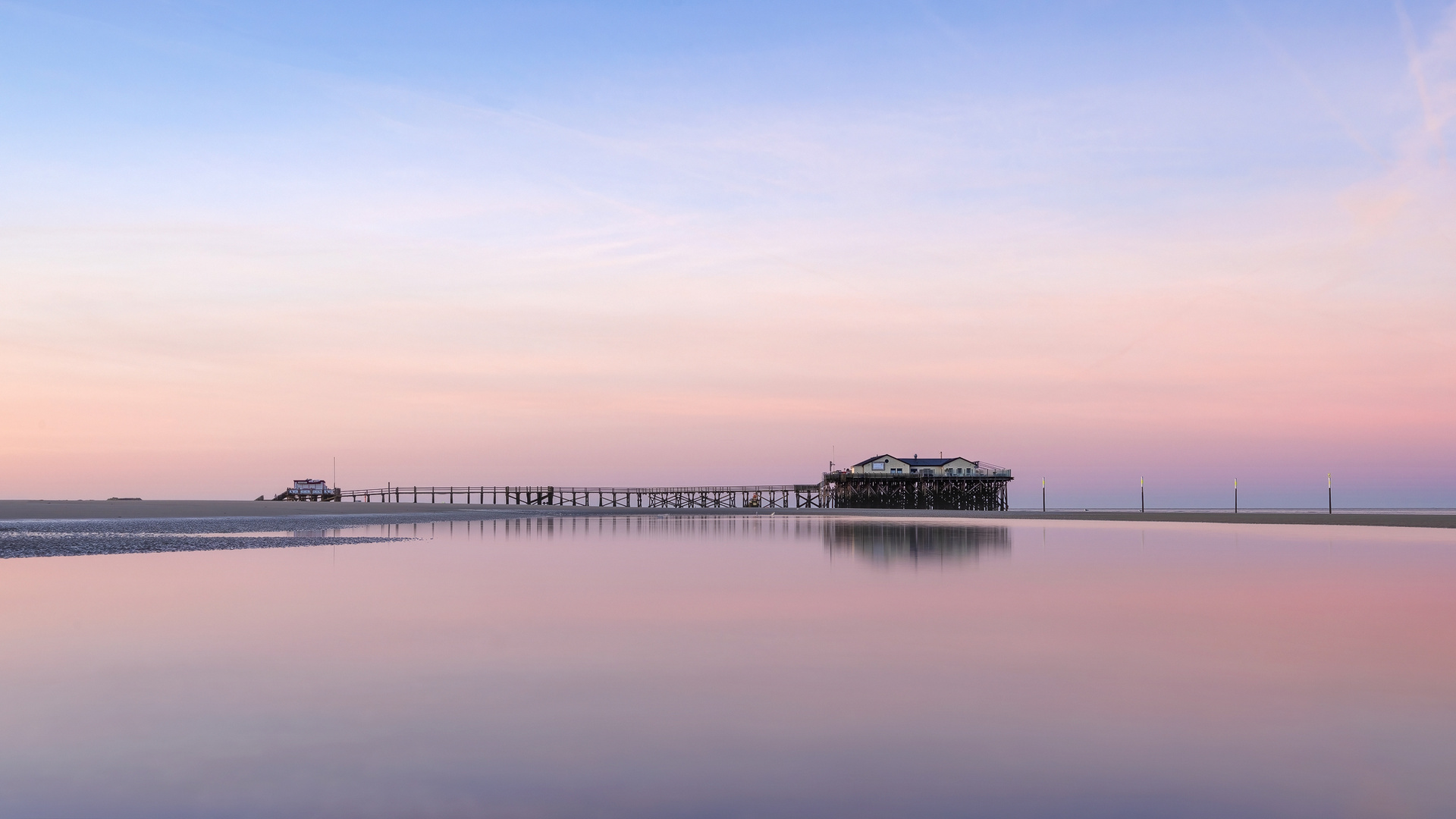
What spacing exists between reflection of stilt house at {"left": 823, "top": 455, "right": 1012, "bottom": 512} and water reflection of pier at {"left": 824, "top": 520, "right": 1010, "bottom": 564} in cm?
5938

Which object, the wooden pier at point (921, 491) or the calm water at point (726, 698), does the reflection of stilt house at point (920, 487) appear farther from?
the calm water at point (726, 698)

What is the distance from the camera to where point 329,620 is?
14.8 metres

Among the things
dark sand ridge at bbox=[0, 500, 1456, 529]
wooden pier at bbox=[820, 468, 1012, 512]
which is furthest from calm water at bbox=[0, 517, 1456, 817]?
wooden pier at bbox=[820, 468, 1012, 512]

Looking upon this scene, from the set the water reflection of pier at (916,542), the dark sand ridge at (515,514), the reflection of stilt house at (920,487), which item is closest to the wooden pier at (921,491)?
the reflection of stilt house at (920,487)

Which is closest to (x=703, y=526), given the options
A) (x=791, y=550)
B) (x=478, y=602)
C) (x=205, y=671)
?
(x=791, y=550)

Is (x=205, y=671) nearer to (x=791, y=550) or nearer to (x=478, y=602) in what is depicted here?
(x=478, y=602)

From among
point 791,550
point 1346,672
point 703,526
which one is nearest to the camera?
point 1346,672

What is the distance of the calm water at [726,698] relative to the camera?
659cm

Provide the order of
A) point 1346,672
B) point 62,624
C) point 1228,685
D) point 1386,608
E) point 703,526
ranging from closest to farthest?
point 1228,685 → point 1346,672 → point 62,624 → point 1386,608 → point 703,526

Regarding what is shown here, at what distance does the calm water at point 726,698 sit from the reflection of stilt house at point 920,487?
93.4 meters

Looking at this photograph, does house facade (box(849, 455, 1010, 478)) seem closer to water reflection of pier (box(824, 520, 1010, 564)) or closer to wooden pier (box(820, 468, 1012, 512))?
wooden pier (box(820, 468, 1012, 512))

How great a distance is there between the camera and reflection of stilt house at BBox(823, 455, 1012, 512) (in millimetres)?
114062

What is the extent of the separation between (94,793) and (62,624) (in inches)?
363

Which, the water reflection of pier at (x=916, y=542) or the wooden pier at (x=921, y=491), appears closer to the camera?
the water reflection of pier at (x=916, y=542)
